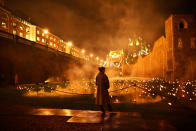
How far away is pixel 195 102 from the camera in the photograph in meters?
8.84

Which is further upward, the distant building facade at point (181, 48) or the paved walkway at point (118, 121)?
the distant building facade at point (181, 48)

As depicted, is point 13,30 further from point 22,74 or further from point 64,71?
point 22,74

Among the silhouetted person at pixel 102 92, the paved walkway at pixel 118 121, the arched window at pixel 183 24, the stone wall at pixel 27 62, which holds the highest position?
the arched window at pixel 183 24

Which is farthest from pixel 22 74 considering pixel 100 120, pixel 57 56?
pixel 100 120

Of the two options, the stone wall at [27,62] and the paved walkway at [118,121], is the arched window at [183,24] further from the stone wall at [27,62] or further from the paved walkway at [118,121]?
the paved walkway at [118,121]

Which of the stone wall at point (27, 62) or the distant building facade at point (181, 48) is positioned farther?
the distant building facade at point (181, 48)

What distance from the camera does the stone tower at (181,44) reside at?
2406cm

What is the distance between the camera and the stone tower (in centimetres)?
2406

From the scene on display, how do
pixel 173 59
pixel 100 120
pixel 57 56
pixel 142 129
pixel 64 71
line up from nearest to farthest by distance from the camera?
pixel 142 129, pixel 100 120, pixel 173 59, pixel 57 56, pixel 64 71

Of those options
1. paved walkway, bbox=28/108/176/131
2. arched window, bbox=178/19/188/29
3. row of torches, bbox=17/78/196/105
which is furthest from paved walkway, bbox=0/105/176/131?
arched window, bbox=178/19/188/29

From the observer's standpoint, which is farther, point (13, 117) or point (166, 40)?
point (166, 40)

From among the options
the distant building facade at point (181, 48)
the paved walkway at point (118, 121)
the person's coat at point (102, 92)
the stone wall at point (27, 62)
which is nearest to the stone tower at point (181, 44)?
the distant building facade at point (181, 48)

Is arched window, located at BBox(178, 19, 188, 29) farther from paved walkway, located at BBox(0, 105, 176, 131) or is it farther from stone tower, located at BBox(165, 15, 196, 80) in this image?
paved walkway, located at BBox(0, 105, 176, 131)

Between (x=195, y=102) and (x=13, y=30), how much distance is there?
5345 cm
